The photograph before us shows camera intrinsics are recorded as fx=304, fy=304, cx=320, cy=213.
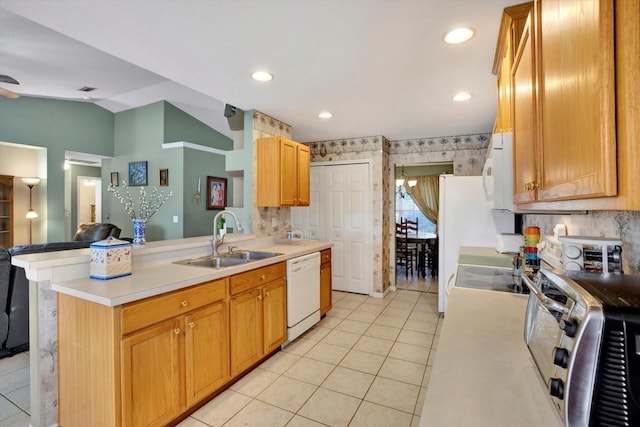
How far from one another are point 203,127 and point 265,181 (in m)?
3.75

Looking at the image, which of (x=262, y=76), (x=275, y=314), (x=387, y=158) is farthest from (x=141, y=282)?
(x=387, y=158)

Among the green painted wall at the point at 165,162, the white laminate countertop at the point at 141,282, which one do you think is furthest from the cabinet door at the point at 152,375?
the green painted wall at the point at 165,162

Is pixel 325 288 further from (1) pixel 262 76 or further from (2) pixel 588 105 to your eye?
(2) pixel 588 105

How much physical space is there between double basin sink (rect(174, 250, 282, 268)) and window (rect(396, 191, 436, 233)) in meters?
5.44

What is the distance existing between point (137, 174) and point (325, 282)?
14.8 feet

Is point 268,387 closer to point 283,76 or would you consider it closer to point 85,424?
point 85,424

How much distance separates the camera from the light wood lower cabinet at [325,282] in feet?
11.2

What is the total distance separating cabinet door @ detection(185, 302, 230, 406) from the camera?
1819 millimetres

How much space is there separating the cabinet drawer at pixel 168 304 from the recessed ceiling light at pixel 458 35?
208 cm

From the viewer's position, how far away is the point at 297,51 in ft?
6.55

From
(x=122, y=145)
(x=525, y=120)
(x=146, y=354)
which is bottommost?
(x=146, y=354)

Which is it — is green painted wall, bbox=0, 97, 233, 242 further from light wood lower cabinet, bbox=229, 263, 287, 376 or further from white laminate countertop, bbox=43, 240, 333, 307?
white laminate countertop, bbox=43, 240, 333, 307

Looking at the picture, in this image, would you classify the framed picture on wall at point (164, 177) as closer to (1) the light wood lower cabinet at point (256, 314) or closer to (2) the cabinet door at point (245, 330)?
(1) the light wood lower cabinet at point (256, 314)

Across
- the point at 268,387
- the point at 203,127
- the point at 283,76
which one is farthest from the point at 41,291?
the point at 203,127
